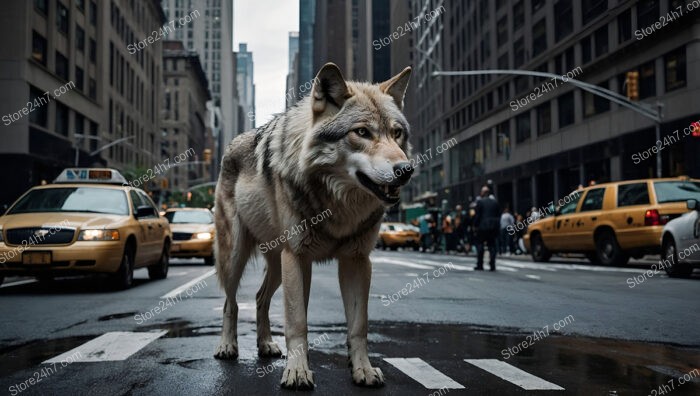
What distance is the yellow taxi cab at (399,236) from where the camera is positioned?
42062mm

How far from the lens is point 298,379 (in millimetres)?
4117

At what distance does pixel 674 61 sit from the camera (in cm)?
3083

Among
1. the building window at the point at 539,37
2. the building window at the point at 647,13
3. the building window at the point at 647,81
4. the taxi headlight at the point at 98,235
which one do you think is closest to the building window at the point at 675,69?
the building window at the point at 647,81

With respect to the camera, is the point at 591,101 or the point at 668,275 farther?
the point at 591,101

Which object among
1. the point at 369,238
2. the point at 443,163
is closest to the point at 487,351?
the point at 369,238

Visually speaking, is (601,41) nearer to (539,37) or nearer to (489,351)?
(539,37)

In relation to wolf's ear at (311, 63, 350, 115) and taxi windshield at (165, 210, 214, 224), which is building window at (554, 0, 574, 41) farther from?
wolf's ear at (311, 63, 350, 115)

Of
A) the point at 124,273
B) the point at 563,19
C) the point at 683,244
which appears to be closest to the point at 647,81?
the point at 563,19

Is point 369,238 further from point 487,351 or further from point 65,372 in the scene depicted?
point 65,372

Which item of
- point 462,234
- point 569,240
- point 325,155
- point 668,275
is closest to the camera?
point 325,155

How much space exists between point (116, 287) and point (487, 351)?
25.5 ft

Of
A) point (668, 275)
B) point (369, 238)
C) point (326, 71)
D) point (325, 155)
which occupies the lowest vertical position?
point (668, 275)

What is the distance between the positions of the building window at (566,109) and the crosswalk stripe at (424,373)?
37761 millimetres

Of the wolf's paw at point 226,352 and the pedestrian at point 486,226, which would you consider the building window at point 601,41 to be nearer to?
the pedestrian at point 486,226
